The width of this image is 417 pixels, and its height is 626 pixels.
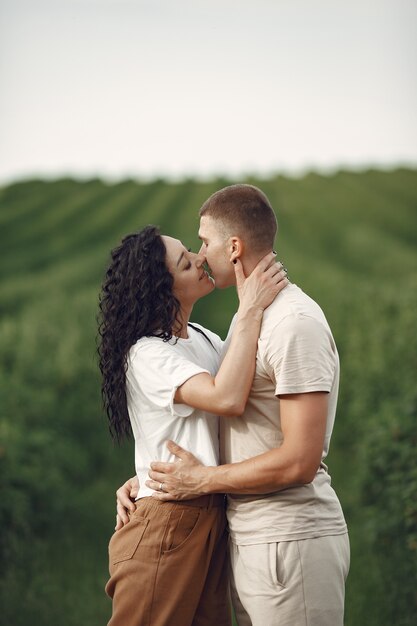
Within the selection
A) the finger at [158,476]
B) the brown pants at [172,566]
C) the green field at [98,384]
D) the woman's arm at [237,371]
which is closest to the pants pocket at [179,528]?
the brown pants at [172,566]

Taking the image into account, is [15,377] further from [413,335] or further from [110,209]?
[110,209]

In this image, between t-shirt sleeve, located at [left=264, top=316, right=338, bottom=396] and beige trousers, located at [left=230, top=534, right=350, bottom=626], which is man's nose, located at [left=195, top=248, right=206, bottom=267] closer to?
t-shirt sleeve, located at [left=264, top=316, right=338, bottom=396]

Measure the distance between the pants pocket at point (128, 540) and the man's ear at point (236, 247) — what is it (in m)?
0.88

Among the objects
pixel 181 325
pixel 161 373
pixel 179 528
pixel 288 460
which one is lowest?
pixel 179 528

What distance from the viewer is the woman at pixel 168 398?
103 inches

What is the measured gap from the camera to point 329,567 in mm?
2586

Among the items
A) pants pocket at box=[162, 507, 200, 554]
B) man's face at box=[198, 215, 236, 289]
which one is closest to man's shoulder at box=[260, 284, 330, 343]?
man's face at box=[198, 215, 236, 289]

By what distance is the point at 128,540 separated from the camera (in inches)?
108

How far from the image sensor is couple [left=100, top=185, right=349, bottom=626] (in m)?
2.53

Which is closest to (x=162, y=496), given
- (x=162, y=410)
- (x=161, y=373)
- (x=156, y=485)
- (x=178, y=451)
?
(x=156, y=485)

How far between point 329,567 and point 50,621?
3191 millimetres

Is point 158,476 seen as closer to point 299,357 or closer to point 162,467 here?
point 162,467

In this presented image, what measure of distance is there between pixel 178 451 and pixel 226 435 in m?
0.16

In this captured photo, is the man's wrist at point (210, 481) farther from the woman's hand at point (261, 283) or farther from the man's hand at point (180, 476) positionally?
the woman's hand at point (261, 283)
